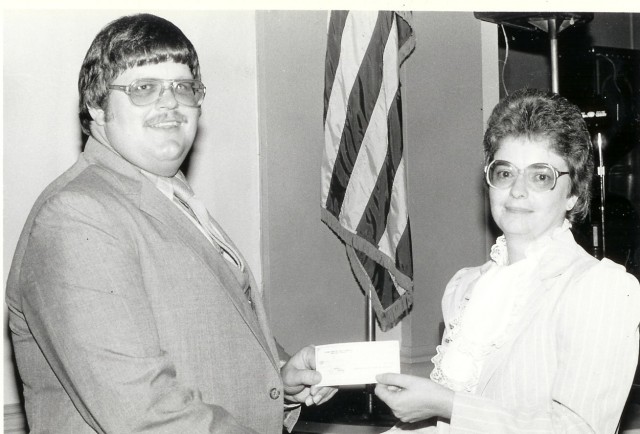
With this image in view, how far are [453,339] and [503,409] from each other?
398 mm

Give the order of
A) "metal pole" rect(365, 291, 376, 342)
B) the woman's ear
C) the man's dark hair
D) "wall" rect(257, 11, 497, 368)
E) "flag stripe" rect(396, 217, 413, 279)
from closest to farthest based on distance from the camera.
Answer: the man's dark hair → the woman's ear → "flag stripe" rect(396, 217, 413, 279) → "metal pole" rect(365, 291, 376, 342) → "wall" rect(257, 11, 497, 368)

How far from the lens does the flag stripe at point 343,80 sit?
13.4ft

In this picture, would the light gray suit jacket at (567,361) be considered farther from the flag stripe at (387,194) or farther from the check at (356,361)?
the flag stripe at (387,194)

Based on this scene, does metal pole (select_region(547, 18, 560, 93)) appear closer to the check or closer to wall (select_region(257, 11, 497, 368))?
wall (select_region(257, 11, 497, 368))

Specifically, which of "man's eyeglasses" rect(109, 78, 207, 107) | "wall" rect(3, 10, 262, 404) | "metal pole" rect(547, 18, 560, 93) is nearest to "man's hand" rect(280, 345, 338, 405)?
"man's eyeglasses" rect(109, 78, 207, 107)

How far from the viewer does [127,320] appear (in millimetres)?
1632

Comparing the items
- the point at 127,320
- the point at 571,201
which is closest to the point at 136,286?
the point at 127,320

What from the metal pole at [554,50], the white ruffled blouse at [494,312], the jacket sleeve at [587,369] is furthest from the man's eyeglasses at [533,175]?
the metal pole at [554,50]

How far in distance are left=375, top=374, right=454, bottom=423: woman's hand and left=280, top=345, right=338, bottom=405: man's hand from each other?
416 millimetres

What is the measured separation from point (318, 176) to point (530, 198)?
281cm

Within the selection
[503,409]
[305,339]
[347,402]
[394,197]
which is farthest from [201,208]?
[305,339]

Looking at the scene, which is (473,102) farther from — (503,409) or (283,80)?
(503,409)

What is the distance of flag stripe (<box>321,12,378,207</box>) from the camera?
410cm

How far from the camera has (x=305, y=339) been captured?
4.80 m
